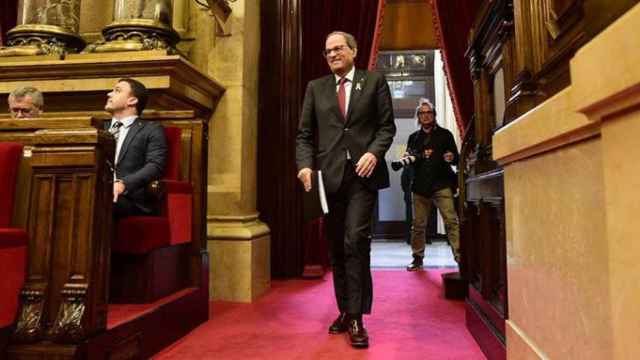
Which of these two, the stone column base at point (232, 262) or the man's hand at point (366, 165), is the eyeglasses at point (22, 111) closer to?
the stone column base at point (232, 262)

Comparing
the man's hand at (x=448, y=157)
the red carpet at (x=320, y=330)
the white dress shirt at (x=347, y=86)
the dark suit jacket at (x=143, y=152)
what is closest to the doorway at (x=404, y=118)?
the man's hand at (x=448, y=157)

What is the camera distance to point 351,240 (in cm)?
212

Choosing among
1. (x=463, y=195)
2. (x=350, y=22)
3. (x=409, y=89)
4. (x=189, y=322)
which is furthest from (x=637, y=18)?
(x=409, y=89)

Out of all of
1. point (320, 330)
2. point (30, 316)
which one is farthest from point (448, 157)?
point (30, 316)

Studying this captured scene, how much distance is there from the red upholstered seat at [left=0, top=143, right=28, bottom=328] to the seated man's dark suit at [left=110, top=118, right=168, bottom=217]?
0.56 m

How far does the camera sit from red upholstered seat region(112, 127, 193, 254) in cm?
202

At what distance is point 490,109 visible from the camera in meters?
2.15

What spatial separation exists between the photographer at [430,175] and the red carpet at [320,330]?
904 millimetres

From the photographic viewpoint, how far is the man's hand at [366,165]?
6.77ft

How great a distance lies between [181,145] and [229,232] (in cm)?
76

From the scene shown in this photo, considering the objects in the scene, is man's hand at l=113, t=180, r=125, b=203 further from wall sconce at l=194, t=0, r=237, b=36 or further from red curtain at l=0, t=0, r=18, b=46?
red curtain at l=0, t=0, r=18, b=46

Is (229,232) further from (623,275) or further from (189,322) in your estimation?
(623,275)

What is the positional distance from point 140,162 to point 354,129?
101cm

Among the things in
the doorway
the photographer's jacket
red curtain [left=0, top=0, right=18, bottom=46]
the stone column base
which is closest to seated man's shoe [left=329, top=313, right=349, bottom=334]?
the stone column base
